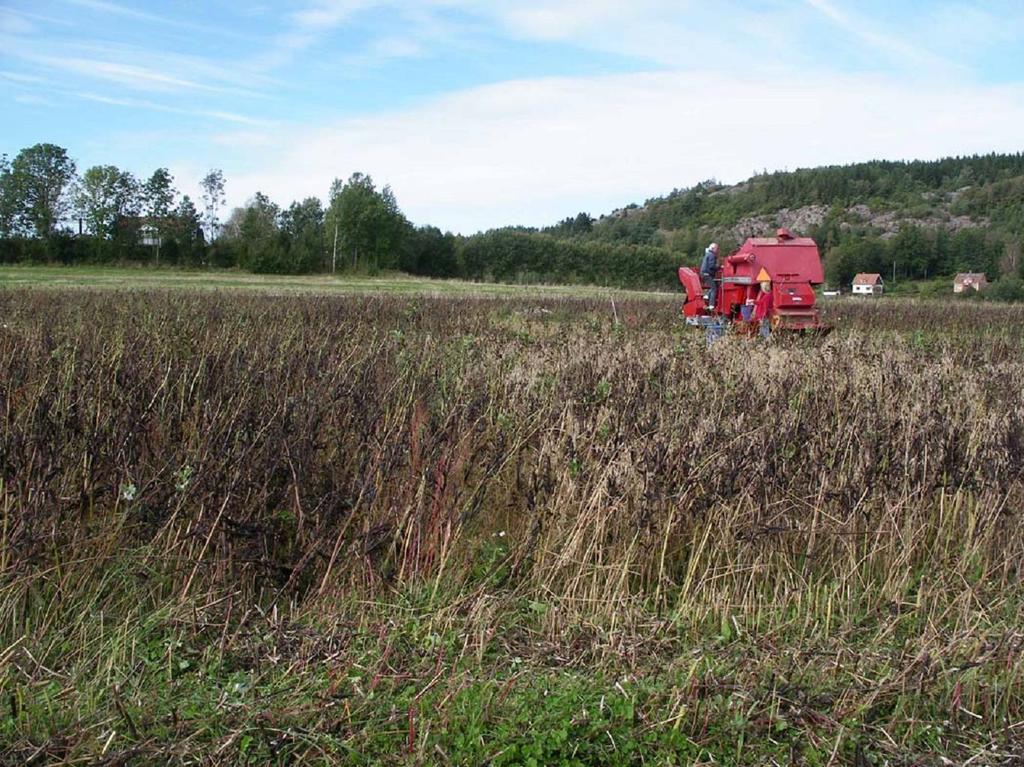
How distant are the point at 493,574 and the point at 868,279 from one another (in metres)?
50.4

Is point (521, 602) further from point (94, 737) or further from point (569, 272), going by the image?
point (569, 272)

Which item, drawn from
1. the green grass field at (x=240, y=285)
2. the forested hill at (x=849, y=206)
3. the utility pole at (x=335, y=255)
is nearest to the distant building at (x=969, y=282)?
the green grass field at (x=240, y=285)

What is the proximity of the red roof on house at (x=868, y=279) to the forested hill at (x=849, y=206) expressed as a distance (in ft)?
37.1

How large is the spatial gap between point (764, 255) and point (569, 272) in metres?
52.1

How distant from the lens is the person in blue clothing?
42.9 ft

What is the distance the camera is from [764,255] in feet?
39.7

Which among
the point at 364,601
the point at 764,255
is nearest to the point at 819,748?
the point at 364,601

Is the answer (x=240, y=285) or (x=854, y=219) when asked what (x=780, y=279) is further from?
(x=854, y=219)

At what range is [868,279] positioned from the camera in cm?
4925

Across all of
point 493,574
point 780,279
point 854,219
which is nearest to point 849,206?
point 854,219

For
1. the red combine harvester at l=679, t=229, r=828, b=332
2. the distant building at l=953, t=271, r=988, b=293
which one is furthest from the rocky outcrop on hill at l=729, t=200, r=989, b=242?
the red combine harvester at l=679, t=229, r=828, b=332

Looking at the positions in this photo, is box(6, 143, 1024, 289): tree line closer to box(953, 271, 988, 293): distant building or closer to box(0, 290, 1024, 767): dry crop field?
box(953, 271, 988, 293): distant building

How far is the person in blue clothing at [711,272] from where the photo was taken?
13.1 meters

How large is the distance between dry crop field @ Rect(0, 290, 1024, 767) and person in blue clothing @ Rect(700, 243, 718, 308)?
7718 millimetres
